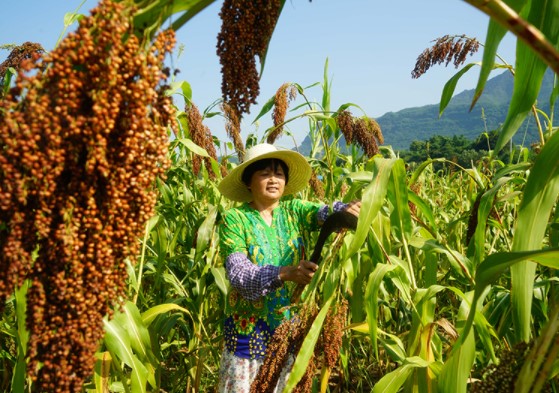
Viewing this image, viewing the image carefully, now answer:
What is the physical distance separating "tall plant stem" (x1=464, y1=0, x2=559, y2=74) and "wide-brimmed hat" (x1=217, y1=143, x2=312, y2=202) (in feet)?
6.63

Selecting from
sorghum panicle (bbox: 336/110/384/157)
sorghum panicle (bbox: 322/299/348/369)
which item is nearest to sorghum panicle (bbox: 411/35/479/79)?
sorghum panicle (bbox: 336/110/384/157)

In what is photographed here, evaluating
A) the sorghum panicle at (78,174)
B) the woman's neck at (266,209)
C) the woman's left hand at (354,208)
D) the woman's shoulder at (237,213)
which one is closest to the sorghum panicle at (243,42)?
the sorghum panicle at (78,174)

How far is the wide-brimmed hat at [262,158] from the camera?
2.76 meters

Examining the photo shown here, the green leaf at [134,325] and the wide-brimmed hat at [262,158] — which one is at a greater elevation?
the wide-brimmed hat at [262,158]

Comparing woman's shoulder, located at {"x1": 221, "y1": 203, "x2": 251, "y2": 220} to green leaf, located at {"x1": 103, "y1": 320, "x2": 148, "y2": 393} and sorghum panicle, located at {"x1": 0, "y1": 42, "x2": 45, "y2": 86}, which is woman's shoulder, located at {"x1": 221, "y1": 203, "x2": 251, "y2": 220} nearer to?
green leaf, located at {"x1": 103, "y1": 320, "x2": 148, "y2": 393}

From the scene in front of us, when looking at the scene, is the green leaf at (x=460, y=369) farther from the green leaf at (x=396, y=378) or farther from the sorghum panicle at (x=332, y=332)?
the sorghum panicle at (x=332, y=332)

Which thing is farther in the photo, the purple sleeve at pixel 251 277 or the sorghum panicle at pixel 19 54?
the sorghum panicle at pixel 19 54

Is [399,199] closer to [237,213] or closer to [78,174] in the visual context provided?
[237,213]

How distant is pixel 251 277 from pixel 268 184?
578 mm

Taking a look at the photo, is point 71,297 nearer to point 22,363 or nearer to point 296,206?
point 22,363

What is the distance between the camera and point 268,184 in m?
2.78

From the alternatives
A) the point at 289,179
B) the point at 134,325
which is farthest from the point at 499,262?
the point at 289,179

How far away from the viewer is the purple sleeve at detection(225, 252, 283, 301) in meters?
2.37

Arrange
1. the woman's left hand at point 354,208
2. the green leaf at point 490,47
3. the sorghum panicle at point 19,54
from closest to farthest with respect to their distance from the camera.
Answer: the green leaf at point 490,47, the woman's left hand at point 354,208, the sorghum panicle at point 19,54
